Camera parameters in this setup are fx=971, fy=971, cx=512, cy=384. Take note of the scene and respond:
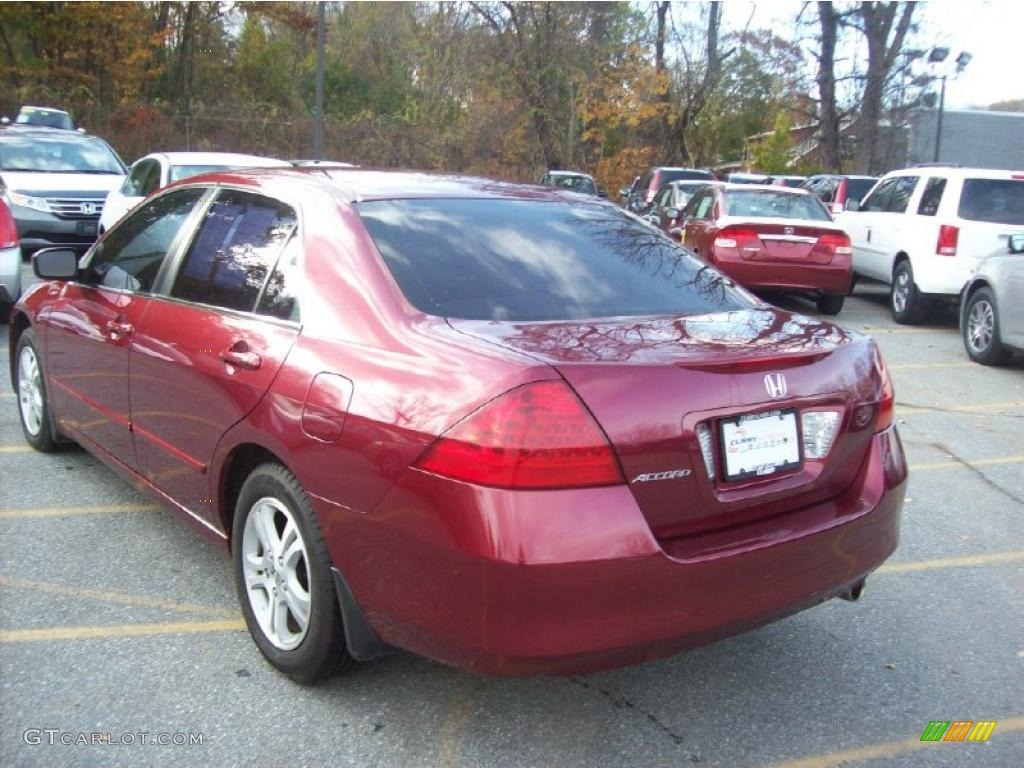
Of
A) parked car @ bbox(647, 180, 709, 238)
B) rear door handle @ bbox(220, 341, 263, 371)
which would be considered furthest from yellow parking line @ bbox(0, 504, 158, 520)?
parked car @ bbox(647, 180, 709, 238)

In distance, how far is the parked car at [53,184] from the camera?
12.9 m

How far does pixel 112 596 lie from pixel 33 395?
6.90 feet

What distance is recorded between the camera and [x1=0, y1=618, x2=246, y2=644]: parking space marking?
340 cm

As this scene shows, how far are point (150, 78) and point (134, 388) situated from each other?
34.0m

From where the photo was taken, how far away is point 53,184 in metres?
13.2

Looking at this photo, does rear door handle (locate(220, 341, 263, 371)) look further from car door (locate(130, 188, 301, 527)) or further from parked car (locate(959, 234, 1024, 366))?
parked car (locate(959, 234, 1024, 366))

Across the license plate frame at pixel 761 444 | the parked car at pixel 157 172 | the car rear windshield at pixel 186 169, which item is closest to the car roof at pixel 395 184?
the license plate frame at pixel 761 444

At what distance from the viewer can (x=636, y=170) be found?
33.8 meters

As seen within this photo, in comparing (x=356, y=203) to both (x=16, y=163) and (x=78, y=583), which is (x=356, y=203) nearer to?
(x=78, y=583)

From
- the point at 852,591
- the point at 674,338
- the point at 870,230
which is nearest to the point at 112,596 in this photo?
the point at 674,338

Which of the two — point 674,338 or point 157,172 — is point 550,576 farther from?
point 157,172

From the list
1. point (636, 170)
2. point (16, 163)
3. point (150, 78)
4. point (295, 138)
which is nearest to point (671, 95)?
point (636, 170)

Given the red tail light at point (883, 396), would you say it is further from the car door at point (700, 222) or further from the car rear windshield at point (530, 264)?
the car door at point (700, 222)

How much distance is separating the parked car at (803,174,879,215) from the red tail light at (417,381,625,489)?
40.3ft
